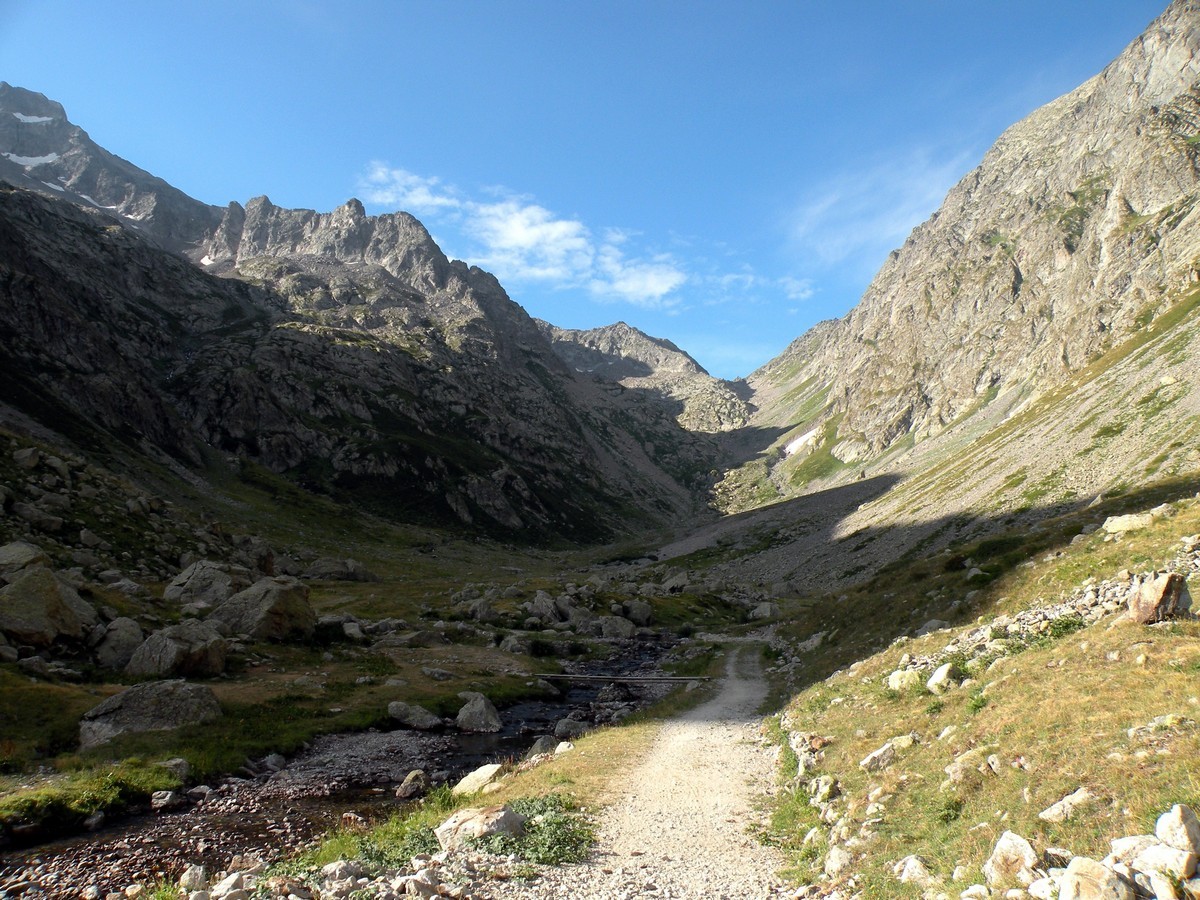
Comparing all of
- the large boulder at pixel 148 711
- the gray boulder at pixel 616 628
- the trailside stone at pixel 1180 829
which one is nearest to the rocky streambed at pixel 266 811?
the large boulder at pixel 148 711

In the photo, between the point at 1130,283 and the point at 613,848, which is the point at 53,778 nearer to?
the point at 613,848

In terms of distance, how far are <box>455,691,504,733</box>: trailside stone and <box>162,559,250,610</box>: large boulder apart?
24903 mm

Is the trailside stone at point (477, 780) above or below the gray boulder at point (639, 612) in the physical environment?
above

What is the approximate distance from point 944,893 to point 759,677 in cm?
3509

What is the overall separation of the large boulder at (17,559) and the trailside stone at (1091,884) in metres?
45.6

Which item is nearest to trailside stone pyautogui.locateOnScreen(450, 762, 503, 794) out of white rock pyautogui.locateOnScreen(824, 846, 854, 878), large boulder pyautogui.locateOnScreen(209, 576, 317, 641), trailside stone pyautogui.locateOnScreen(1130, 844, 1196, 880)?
white rock pyautogui.locateOnScreen(824, 846, 854, 878)

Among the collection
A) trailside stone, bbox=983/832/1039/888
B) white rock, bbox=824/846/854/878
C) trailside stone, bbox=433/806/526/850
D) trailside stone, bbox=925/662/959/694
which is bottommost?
white rock, bbox=824/846/854/878

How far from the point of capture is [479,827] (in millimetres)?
15766

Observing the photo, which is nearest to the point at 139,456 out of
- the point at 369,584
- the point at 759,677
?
the point at 369,584

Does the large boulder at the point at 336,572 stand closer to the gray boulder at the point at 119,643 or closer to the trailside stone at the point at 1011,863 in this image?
the gray boulder at the point at 119,643

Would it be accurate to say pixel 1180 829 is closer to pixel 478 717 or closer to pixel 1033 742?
pixel 1033 742

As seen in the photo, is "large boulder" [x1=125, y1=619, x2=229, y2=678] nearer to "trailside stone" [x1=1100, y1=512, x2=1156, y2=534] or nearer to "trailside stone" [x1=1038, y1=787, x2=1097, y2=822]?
"trailside stone" [x1=1038, y1=787, x2=1097, y2=822]

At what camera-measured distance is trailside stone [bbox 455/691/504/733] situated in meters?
34.3

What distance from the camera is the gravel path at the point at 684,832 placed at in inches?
529
